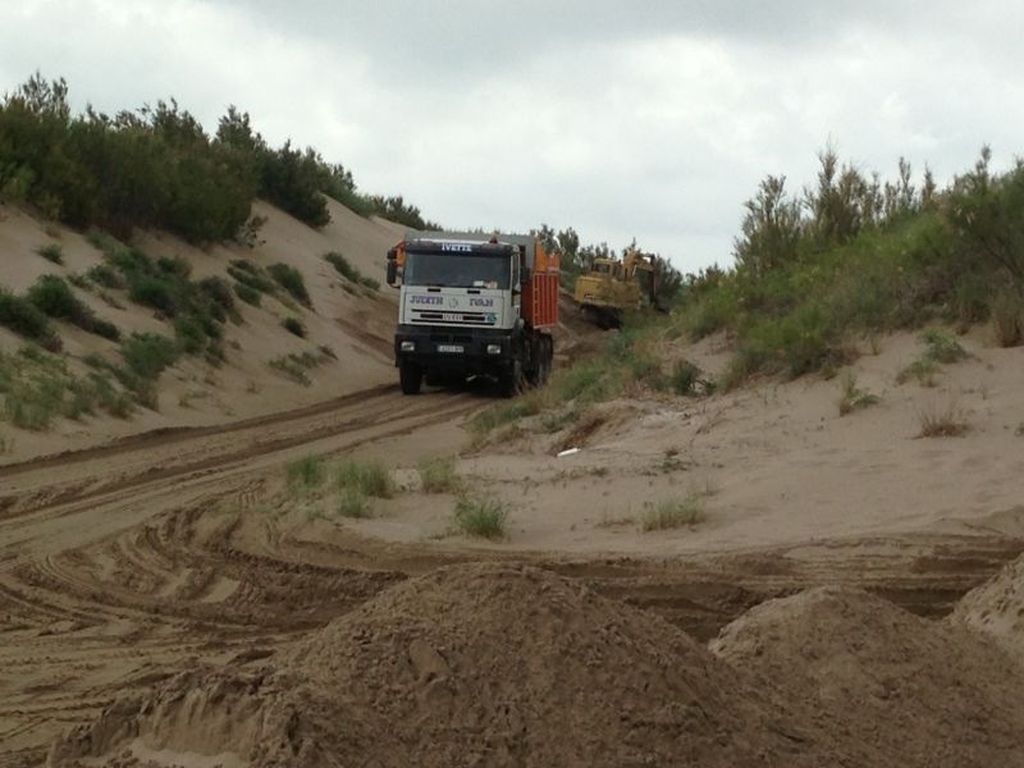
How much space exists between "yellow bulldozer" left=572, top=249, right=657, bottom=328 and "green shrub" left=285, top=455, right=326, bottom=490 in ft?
113

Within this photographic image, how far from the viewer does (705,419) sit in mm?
18688

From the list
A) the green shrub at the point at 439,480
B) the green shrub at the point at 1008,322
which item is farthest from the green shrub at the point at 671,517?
the green shrub at the point at 1008,322

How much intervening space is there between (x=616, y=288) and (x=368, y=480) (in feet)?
121

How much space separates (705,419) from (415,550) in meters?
6.14

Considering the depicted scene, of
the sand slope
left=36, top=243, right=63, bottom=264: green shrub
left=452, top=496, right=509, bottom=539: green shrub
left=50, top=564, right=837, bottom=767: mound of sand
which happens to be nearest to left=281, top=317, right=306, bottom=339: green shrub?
the sand slope

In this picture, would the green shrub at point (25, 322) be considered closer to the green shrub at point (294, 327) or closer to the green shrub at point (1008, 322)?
the green shrub at point (294, 327)

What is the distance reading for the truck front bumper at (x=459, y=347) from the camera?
32.4 metres

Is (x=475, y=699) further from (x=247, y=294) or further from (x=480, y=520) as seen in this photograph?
(x=247, y=294)

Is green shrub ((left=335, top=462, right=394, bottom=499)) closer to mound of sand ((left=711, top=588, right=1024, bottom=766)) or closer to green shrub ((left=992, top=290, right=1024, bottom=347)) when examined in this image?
mound of sand ((left=711, top=588, right=1024, bottom=766))

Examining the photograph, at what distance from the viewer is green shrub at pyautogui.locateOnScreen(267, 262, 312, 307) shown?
44.4 meters

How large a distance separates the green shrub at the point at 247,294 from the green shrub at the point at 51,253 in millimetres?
6505

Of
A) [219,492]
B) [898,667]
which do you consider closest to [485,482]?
[219,492]

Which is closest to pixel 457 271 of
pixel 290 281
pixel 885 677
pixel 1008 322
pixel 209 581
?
pixel 290 281

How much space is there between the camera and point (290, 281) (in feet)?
147
